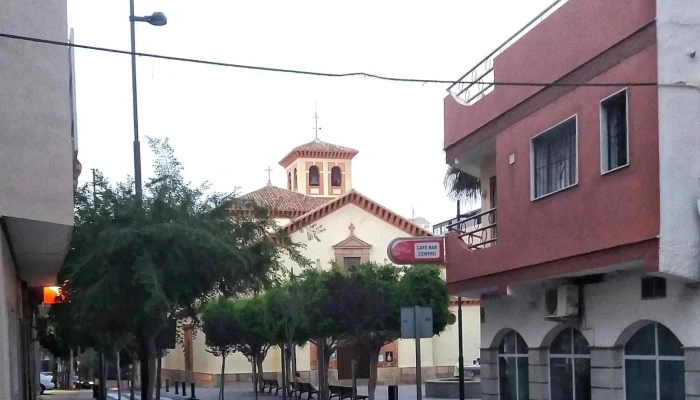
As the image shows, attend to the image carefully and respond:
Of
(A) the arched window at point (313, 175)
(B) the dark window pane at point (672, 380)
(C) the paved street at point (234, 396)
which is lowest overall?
(C) the paved street at point (234, 396)

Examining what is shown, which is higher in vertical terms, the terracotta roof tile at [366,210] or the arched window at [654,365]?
the terracotta roof tile at [366,210]

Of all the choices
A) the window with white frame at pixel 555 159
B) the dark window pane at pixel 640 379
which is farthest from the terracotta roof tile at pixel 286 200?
the dark window pane at pixel 640 379

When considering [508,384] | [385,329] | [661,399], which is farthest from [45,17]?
[385,329]

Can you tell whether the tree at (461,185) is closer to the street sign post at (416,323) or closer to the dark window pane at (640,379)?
the street sign post at (416,323)

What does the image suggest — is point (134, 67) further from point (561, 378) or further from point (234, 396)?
point (234, 396)

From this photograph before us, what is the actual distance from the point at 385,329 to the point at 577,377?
10303 millimetres

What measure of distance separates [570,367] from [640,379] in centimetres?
234

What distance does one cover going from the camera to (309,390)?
40312mm

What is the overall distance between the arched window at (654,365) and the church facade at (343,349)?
38.1 meters

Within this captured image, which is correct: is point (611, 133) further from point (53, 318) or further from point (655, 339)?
point (53, 318)

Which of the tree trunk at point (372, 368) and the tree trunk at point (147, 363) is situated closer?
the tree trunk at point (147, 363)

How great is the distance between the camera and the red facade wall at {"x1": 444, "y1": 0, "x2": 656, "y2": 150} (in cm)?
1354

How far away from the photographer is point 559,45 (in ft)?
50.4

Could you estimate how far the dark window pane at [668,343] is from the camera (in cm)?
1348
